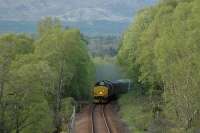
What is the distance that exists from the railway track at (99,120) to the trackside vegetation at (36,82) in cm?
344

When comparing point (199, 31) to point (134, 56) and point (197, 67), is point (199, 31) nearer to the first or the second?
point (197, 67)

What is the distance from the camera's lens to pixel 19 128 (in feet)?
144

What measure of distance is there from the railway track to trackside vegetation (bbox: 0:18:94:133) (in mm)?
3440

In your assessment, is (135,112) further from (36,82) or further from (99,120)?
(36,82)

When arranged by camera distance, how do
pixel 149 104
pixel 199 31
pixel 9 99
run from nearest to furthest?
pixel 199 31
pixel 9 99
pixel 149 104

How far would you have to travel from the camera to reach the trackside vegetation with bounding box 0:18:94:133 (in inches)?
1657

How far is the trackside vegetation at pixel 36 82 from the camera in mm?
42094

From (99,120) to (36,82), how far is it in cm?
1932

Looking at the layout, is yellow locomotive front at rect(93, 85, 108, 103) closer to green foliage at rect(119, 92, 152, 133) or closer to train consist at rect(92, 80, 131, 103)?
train consist at rect(92, 80, 131, 103)

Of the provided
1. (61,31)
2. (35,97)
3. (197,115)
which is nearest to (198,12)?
(197,115)

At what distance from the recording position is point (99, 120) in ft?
203

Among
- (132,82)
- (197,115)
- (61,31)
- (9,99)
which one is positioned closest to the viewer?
(9,99)

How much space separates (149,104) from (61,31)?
15.5 m

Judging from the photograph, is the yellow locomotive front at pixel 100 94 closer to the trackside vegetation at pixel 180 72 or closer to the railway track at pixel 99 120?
the railway track at pixel 99 120
